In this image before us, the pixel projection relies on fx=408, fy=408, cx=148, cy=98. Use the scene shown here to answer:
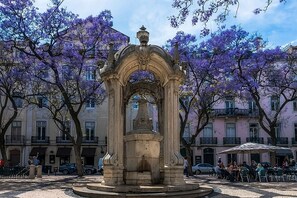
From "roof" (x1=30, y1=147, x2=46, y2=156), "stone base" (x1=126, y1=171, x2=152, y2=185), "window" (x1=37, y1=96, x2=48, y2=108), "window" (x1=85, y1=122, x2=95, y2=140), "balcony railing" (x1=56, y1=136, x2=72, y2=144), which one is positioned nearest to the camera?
"stone base" (x1=126, y1=171, x2=152, y2=185)

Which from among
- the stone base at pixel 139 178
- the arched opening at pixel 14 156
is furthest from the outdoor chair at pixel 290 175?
the arched opening at pixel 14 156

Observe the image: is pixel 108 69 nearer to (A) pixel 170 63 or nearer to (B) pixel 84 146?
(A) pixel 170 63

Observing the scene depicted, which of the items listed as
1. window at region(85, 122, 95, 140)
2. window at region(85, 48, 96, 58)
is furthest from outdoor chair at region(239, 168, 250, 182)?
window at region(85, 122, 95, 140)

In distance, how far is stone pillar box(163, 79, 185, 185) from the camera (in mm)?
14312

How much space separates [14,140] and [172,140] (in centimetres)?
3599

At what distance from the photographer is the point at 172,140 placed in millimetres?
14781

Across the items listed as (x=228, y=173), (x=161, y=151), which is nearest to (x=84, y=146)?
(x=228, y=173)

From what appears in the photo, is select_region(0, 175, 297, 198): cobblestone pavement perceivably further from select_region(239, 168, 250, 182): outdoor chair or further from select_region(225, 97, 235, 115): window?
select_region(225, 97, 235, 115): window

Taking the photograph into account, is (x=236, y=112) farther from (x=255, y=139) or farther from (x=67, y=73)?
(x=67, y=73)

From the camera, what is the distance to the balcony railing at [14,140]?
46.6m

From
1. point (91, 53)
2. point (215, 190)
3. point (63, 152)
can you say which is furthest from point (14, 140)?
point (215, 190)

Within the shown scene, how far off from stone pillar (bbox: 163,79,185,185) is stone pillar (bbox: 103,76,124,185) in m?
1.61

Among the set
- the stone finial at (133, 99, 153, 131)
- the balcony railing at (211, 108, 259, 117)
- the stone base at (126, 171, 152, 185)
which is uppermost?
the balcony railing at (211, 108, 259, 117)

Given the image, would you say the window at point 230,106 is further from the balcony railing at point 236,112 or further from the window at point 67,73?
the window at point 67,73
